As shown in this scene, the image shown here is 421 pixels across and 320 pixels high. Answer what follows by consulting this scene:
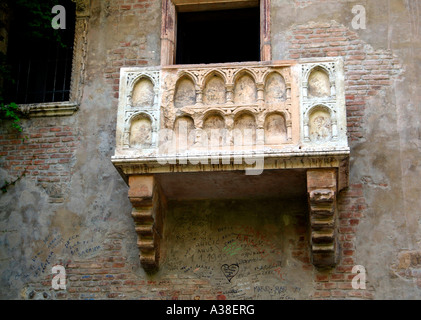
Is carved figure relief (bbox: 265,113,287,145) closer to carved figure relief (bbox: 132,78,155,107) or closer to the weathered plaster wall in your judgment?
the weathered plaster wall

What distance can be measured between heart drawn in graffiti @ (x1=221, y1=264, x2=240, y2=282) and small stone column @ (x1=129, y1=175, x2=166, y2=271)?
2.53ft

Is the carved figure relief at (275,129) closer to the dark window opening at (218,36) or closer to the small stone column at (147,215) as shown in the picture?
the small stone column at (147,215)

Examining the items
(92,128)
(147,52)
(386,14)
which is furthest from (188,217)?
(386,14)

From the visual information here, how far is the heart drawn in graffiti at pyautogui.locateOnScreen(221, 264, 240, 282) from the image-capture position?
7605 mm

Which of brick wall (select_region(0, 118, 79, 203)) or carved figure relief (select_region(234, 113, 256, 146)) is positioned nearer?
carved figure relief (select_region(234, 113, 256, 146))

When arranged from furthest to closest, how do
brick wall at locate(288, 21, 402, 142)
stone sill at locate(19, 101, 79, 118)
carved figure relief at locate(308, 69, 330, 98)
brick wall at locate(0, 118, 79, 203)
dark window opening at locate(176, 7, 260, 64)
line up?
dark window opening at locate(176, 7, 260, 64) → stone sill at locate(19, 101, 79, 118) → brick wall at locate(0, 118, 79, 203) → brick wall at locate(288, 21, 402, 142) → carved figure relief at locate(308, 69, 330, 98)

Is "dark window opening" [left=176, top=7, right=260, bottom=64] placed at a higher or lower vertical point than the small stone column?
higher

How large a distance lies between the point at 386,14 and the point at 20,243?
17.5ft

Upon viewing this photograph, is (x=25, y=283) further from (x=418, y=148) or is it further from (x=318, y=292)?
(x=418, y=148)

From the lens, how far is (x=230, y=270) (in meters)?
7.63

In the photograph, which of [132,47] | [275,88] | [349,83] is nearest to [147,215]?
[275,88]

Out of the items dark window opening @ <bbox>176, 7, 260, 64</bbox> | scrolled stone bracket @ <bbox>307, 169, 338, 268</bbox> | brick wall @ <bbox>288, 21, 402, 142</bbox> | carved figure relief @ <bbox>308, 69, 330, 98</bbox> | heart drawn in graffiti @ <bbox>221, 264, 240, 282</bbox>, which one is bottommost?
heart drawn in graffiti @ <bbox>221, 264, 240, 282</bbox>

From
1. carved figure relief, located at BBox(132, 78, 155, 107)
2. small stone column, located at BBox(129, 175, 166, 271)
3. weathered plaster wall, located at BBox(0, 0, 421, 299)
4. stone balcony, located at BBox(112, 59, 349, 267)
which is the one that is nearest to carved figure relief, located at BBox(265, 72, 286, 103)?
stone balcony, located at BBox(112, 59, 349, 267)

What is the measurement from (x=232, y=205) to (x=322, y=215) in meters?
1.18
